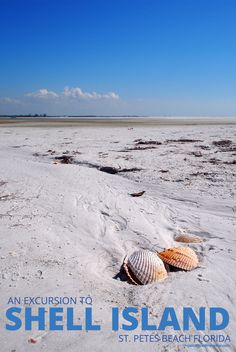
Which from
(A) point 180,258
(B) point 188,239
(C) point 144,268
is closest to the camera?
(C) point 144,268

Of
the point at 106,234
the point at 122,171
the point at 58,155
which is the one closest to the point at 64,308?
the point at 106,234

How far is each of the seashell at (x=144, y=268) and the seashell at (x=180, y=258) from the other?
0.70ft

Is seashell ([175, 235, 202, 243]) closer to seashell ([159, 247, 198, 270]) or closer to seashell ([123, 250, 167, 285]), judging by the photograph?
seashell ([159, 247, 198, 270])

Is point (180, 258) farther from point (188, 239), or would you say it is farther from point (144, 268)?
point (188, 239)

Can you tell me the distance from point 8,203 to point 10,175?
263cm

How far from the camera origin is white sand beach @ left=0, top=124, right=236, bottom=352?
3577 millimetres

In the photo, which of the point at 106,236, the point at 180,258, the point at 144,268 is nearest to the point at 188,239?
the point at 180,258

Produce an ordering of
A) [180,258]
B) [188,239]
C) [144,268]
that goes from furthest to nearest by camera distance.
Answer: [188,239] < [180,258] < [144,268]

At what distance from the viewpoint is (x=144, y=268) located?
4414mm

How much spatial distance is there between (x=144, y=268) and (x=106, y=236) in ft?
4.97

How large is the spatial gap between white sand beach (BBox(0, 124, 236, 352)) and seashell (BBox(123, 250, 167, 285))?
153 millimetres

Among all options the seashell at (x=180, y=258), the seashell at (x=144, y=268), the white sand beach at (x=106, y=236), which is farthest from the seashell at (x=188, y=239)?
the seashell at (x=144, y=268)

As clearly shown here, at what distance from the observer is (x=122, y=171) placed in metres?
11.1

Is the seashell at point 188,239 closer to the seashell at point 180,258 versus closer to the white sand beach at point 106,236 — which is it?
the white sand beach at point 106,236
